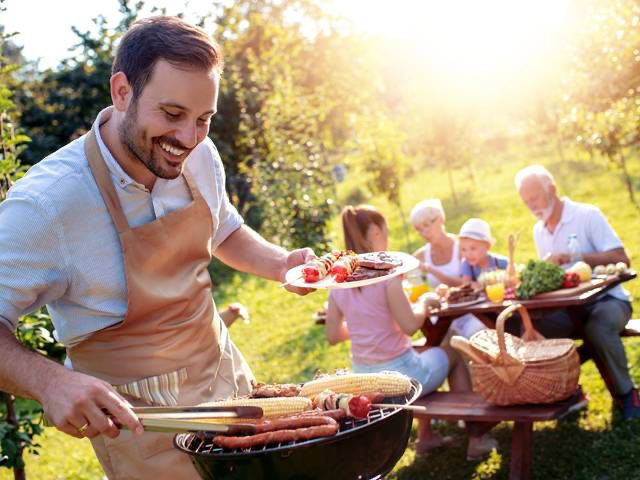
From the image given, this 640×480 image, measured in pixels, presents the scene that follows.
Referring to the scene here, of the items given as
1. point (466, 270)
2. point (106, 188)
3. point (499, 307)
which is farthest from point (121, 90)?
point (466, 270)

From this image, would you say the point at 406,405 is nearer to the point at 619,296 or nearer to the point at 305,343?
the point at 619,296

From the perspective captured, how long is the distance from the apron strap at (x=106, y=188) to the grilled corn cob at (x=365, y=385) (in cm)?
79

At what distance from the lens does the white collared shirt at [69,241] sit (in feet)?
7.84

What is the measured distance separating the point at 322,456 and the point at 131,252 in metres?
0.86

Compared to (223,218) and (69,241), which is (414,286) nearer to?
(223,218)

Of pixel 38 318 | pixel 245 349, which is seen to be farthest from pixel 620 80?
pixel 38 318

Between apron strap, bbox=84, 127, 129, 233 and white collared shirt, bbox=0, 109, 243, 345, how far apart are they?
0.7 inches

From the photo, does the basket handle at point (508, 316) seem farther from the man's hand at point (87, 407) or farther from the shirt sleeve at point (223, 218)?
the man's hand at point (87, 407)

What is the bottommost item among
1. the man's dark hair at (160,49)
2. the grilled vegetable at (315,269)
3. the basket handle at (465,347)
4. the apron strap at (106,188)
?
the basket handle at (465,347)

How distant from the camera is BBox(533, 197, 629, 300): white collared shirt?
19.7 ft

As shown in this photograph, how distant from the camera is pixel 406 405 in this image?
2418 mm

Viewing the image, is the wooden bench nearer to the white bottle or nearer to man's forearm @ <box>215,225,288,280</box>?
the white bottle

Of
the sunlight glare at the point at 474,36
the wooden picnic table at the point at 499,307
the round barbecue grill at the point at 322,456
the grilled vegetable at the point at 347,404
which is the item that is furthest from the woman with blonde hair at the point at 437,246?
the sunlight glare at the point at 474,36

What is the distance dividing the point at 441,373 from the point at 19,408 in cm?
532
